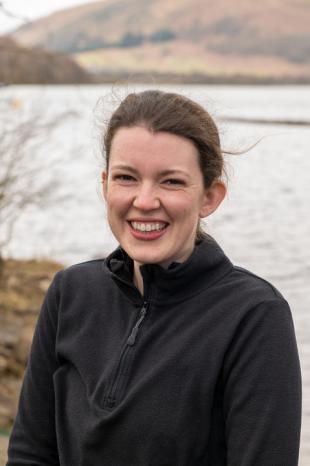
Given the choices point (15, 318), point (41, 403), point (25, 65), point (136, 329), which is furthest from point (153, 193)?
point (25, 65)

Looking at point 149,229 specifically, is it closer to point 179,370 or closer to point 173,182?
point 173,182

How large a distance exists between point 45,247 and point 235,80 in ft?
352

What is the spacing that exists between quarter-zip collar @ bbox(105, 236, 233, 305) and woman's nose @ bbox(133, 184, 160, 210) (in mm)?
142

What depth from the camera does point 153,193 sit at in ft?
7.33

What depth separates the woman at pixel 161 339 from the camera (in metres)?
2.08

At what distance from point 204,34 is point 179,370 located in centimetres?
15363

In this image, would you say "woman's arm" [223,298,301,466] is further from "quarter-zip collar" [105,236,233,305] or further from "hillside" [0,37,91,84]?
"hillside" [0,37,91,84]

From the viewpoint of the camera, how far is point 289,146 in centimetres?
3722

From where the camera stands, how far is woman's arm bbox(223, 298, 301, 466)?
206cm

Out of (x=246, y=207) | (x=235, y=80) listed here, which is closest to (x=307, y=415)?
(x=246, y=207)

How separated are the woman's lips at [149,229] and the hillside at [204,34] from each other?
4576 inches

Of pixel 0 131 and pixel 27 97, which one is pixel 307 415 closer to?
pixel 0 131

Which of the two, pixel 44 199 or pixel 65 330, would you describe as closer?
pixel 65 330

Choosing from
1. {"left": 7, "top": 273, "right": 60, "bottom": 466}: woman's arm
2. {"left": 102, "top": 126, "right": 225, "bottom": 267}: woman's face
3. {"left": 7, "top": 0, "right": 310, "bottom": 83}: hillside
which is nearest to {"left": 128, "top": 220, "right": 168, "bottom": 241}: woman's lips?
{"left": 102, "top": 126, "right": 225, "bottom": 267}: woman's face
